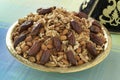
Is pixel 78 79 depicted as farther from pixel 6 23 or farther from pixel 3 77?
pixel 6 23

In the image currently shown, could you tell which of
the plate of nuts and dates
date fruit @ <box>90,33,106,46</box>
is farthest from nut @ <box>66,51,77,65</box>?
date fruit @ <box>90,33,106,46</box>

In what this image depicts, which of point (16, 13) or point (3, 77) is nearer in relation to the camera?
point (3, 77)

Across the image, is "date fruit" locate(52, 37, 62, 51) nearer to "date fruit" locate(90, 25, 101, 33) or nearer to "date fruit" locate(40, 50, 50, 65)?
"date fruit" locate(40, 50, 50, 65)

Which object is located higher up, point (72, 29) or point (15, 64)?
point (72, 29)

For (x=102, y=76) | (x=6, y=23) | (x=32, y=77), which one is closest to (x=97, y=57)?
(x=102, y=76)

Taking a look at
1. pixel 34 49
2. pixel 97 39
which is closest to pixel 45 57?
pixel 34 49

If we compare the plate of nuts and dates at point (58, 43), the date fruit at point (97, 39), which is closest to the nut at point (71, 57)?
the plate of nuts and dates at point (58, 43)

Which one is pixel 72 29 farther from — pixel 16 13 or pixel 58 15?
pixel 16 13
